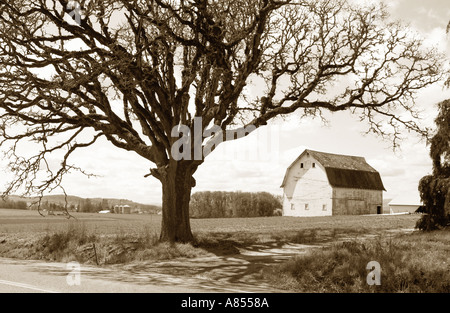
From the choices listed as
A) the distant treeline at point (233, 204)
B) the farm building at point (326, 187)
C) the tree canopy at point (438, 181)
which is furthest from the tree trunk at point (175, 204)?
the distant treeline at point (233, 204)

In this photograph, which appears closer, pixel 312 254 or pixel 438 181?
pixel 312 254

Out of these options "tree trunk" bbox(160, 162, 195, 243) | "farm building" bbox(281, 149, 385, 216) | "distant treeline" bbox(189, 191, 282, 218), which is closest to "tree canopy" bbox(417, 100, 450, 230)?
"tree trunk" bbox(160, 162, 195, 243)

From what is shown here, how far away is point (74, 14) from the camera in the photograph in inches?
637

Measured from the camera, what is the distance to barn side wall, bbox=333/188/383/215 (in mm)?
62844

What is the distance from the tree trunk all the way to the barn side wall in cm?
4545

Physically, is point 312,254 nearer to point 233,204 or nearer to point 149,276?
point 149,276

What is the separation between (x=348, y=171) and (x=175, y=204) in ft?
166

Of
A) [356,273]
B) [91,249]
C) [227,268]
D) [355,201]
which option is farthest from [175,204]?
[355,201]

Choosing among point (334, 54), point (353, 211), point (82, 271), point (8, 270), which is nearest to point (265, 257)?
point (82, 271)

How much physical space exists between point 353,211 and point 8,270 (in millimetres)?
A: 56076

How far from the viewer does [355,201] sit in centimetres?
6556

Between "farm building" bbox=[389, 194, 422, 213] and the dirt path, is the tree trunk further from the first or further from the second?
"farm building" bbox=[389, 194, 422, 213]

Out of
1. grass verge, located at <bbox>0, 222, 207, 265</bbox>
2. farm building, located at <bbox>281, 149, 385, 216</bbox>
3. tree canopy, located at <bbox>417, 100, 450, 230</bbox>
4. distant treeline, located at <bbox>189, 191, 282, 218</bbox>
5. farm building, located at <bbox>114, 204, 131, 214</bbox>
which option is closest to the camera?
grass verge, located at <bbox>0, 222, 207, 265</bbox>

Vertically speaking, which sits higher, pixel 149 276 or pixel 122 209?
pixel 122 209
